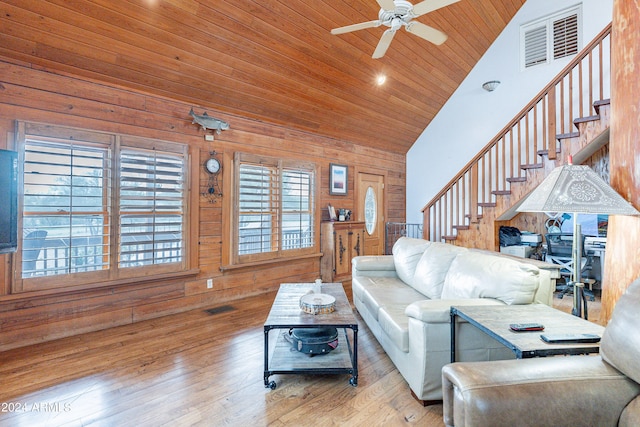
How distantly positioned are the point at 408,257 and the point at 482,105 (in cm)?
404

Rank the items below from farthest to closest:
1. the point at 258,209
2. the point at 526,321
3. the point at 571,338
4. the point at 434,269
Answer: the point at 258,209, the point at 434,269, the point at 526,321, the point at 571,338

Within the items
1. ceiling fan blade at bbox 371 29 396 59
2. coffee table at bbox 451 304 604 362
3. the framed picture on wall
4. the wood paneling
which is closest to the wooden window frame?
the framed picture on wall

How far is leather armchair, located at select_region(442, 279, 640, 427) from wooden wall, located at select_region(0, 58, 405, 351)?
3.40 meters

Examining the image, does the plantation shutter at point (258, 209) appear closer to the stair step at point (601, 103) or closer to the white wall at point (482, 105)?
the white wall at point (482, 105)

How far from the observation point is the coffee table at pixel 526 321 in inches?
51.6

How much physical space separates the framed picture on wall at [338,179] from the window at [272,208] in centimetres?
41

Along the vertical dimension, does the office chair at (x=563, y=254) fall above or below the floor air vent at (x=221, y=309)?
above

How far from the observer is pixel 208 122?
3803 millimetres

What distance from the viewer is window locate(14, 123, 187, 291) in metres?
2.79

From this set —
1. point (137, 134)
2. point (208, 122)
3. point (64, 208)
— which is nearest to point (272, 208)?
point (208, 122)

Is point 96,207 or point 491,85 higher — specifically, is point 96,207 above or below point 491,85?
below

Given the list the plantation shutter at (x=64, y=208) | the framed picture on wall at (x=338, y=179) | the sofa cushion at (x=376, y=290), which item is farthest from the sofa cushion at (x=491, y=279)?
the plantation shutter at (x=64, y=208)

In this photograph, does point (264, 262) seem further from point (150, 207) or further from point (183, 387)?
point (183, 387)

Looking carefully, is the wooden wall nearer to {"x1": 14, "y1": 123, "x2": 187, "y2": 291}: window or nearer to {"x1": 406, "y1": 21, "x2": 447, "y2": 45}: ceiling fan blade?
{"x1": 14, "y1": 123, "x2": 187, "y2": 291}: window
